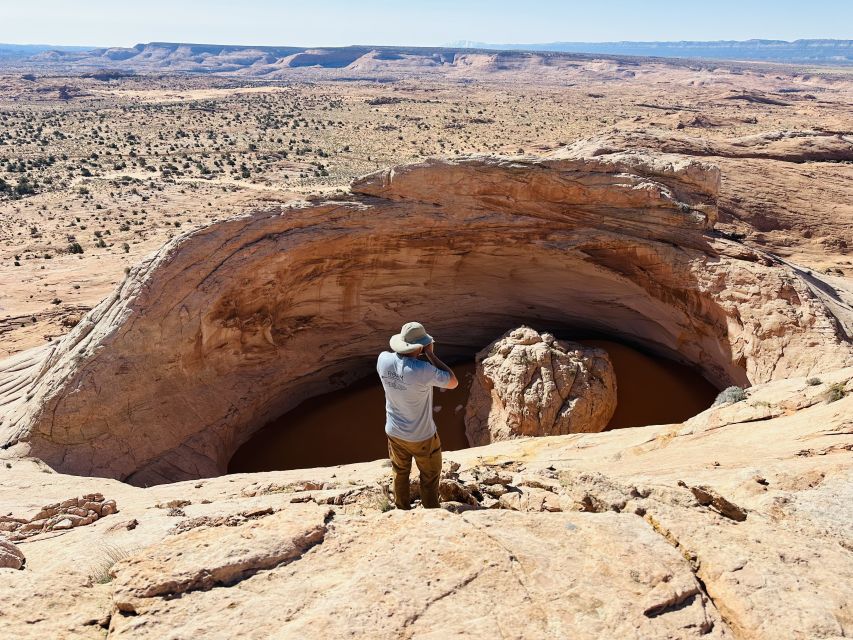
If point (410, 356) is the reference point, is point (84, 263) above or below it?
below

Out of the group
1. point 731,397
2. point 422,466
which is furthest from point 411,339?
point 731,397

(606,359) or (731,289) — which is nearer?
(731,289)

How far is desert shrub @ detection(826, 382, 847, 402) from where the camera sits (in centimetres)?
635

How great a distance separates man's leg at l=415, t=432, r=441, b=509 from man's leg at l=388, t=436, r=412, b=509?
98mm

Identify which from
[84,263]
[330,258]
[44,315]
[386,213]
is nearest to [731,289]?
[386,213]

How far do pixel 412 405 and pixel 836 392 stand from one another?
477cm

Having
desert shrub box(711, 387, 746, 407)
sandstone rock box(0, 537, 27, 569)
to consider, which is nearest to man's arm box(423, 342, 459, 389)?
sandstone rock box(0, 537, 27, 569)

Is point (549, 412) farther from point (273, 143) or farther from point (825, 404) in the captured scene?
point (273, 143)

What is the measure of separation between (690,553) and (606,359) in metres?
7.69

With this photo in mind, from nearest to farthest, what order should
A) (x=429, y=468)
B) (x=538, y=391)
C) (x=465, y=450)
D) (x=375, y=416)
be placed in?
(x=429, y=468)
(x=465, y=450)
(x=538, y=391)
(x=375, y=416)

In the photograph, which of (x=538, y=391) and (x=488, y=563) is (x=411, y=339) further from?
(x=538, y=391)

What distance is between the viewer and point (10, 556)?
13.6 feet

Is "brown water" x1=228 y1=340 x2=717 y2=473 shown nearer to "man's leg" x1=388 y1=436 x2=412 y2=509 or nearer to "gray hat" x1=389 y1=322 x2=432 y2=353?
"man's leg" x1=388 y1=436 x2=412 y2=509

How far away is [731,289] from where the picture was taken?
32.2 feet
